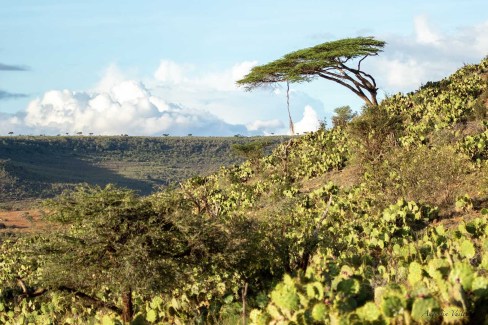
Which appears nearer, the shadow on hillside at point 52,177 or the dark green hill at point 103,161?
the shadow on hillside at point 52,177

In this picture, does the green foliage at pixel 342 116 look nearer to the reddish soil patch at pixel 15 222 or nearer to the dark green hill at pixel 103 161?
the reddish soil patch at pixel 15 222

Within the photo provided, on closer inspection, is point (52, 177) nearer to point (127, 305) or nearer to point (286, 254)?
point (127, 305)

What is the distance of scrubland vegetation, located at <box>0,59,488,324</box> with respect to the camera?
6.43 m

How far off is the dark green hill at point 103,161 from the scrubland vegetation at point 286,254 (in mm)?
65372

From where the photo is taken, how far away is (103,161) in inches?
4638

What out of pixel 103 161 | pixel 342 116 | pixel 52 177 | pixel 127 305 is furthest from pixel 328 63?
pixel 103 161

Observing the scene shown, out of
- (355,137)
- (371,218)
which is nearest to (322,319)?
(371,218)

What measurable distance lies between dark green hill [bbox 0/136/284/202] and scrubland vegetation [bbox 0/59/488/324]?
6537 cm

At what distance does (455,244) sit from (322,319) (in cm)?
508

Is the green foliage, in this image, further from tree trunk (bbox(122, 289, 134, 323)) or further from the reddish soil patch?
tree trunk (bbox(122, 289, 134, 323))

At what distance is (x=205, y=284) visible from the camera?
40.3 feet

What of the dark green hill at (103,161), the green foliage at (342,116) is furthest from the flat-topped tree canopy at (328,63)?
the dark green hill at (103,161)

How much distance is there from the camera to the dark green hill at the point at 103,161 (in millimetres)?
87625

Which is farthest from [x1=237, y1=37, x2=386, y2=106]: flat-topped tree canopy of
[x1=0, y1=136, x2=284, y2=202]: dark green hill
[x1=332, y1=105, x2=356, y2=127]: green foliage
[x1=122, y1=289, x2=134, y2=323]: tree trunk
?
[x1=0, y1=136, x2=284, y2=202]: dark green hill
